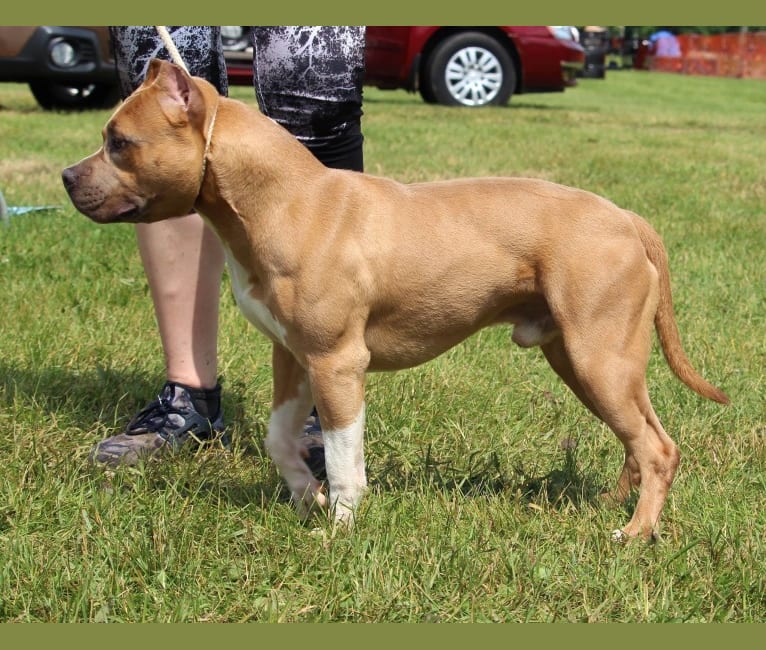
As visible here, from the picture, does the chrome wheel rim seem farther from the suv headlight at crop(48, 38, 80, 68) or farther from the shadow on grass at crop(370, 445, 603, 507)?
the shadow on grass at crop(370, 445, 603, 507)

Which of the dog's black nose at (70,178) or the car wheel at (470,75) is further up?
the dog's black nose at (70,178)

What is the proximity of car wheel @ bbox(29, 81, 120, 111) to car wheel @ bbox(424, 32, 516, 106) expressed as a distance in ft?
14.3

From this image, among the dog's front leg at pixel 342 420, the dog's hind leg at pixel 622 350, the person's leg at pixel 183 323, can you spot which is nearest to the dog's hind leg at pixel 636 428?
the dog's hind leg at pixel 622 350

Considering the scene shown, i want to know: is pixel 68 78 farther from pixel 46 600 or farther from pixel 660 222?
pixel 46 600

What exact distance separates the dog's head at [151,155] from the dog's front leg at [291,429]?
60 cm

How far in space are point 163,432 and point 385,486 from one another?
0.80m

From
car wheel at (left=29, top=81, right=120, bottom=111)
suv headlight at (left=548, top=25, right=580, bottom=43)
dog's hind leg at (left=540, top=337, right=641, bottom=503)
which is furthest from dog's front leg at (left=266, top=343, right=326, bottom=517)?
suv headlight at (left=548, top=25, right=580, bottom=43)

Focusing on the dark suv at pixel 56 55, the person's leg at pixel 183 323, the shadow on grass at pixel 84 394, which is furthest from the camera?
the dark suv at pixel 56 55

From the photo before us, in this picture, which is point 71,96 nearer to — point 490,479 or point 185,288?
point 185,288

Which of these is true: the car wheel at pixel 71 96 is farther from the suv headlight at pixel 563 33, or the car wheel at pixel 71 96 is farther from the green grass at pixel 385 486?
the green grass at pixel 385 486

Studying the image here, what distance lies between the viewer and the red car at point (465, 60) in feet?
46.8

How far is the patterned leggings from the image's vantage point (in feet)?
10.6

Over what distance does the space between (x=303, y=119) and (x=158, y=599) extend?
1563 millimetres

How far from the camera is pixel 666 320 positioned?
3068mm
